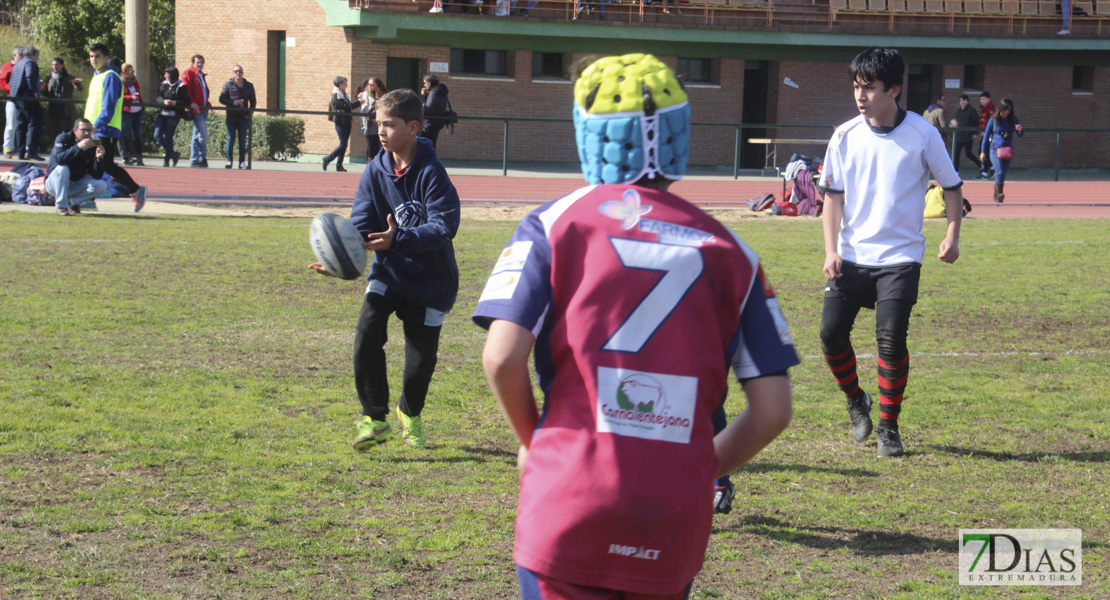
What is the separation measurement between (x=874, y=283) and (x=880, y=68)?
116 centimetres

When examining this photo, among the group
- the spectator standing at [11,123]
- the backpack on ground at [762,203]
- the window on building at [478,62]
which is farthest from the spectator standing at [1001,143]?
the spectator standing at [11,123]

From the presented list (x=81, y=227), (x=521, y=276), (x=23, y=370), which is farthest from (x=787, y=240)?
(x=521, y=276)

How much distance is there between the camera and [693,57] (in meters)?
35.3

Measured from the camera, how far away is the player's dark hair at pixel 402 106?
551cm

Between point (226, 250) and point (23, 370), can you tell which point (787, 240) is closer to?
point (226, 250)

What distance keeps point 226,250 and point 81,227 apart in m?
2.57

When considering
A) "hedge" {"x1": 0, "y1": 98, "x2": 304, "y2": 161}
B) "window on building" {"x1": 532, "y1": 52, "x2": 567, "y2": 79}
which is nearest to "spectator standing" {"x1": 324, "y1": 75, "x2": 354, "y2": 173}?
"hedge" {"x1": 0, "y1": 98, "x2": 304, "y2": 161}

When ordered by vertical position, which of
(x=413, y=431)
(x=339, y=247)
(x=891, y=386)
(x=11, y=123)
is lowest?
(x=413, y=431)

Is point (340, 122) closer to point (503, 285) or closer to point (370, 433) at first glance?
point (370, 433)

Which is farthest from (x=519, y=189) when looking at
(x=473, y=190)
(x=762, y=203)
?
(x=762, y=203)

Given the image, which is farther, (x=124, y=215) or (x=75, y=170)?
(x=124, y=215)

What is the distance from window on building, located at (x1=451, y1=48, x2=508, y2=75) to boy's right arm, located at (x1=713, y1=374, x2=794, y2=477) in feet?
105

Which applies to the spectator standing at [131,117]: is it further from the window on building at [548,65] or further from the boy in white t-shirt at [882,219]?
the boy in white t-shirt at [882,219]

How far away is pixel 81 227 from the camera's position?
14.4 meters
